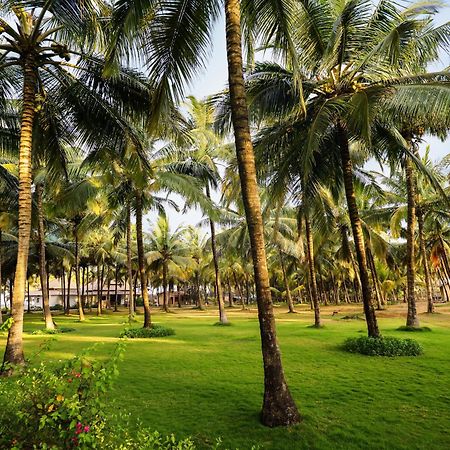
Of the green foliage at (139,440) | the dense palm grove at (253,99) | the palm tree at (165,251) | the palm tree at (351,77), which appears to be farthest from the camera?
the palm tree at (165,251)

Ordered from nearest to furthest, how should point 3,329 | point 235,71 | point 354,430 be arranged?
point 3,329 → point 354,430 → point 235,71

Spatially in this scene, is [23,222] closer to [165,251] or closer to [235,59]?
[235,59]

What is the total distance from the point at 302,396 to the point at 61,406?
4.86 meters

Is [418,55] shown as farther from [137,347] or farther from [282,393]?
[137,347]

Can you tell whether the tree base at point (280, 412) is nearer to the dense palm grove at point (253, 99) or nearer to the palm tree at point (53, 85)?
the dense palm grove at point (253, 99)

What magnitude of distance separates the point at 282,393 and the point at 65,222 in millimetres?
26699

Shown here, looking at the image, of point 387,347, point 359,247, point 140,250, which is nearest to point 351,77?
point 359,247

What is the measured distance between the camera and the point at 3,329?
149 inches

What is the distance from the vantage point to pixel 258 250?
18.9ft

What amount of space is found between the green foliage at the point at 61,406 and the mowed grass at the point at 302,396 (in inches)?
22.7

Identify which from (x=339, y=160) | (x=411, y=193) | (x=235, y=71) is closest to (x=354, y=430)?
(x=235, y=71)

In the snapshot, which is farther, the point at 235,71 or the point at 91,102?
the point at 91,102

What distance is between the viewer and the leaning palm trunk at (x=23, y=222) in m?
8.73

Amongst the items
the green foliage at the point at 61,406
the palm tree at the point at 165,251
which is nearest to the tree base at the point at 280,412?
the green foliage at the point at 61,406
